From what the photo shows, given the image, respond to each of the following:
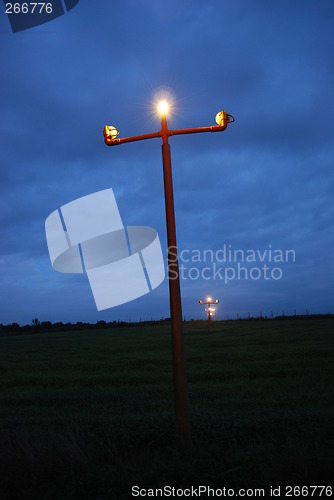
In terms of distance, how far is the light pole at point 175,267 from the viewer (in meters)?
8.26

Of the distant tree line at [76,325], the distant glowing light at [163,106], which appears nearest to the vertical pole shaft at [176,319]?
the distant glowing light at [163,106]

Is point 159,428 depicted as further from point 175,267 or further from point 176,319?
point 175,267

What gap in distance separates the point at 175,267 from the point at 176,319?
1009 millimetres

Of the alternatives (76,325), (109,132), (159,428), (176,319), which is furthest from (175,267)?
(76,325)

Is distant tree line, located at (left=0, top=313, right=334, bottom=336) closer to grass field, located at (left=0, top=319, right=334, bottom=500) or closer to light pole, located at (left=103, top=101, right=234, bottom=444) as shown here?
grass field, located at (left=0, top=319, right=334, bottom=500)

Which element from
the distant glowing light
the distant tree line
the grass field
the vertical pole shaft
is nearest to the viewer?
the grass field

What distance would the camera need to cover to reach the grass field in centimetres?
683

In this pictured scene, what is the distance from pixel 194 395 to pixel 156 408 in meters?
2.56

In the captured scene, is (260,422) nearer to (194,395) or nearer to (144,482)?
(144,482)

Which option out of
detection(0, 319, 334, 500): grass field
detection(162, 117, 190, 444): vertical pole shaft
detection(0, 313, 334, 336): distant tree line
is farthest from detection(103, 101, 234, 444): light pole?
detection(0, 313, 334, 336): distant tree line

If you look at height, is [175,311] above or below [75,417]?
above

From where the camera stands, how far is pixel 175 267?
340 inches

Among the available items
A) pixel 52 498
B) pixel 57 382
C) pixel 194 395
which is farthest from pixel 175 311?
pixel 57 382

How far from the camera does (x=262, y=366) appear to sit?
71.9 feet
